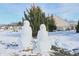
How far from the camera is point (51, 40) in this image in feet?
3.89

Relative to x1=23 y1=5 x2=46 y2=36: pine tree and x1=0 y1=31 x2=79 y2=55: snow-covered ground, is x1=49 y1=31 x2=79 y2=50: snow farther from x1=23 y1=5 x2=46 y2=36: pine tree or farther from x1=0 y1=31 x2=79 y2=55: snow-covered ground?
x1=23 y1=5 x2=46 y2=36: pine tree

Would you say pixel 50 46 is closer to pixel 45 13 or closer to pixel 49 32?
pixel 49 32

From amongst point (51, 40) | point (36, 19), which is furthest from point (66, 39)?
point (36, 19)

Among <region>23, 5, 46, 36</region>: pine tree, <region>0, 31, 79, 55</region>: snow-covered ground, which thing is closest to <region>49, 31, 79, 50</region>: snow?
<region>0, 31, 79, 55</region>: snow-covered ground

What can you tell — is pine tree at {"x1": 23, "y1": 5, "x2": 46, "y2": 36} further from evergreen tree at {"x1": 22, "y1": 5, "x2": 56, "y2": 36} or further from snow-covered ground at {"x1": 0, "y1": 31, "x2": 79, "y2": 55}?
snow-covered ground at {"x1": 0, "y1": 31, "x2": 79, "y2": 55}

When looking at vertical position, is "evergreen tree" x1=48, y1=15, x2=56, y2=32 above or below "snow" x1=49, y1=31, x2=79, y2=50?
above

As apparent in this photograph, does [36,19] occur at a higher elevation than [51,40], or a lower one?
higher

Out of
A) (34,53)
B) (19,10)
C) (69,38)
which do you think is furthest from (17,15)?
(69,38)

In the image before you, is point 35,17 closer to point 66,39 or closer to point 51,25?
point 51,25

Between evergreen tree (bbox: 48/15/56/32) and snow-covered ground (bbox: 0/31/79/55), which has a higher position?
evergreen tree (bbox: 48/15/56/32)

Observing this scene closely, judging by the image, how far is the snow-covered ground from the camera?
1179mm

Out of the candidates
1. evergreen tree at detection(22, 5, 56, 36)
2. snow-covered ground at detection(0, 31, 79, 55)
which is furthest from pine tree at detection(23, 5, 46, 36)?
snow-covered ground at detection(0, 31, 79, 55)

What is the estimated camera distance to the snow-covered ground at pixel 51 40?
3.87 ft

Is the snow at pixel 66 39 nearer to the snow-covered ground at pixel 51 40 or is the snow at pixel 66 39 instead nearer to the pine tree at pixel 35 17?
the snow-covered ground at pixel 51 40
